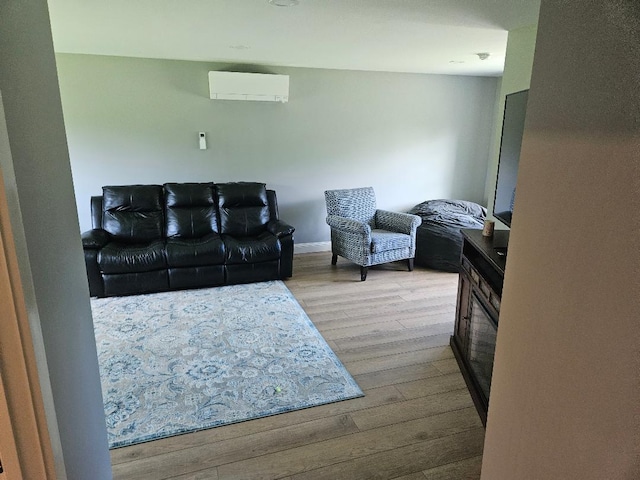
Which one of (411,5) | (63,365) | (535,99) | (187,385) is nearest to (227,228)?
(187,385)

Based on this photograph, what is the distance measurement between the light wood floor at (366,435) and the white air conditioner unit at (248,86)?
295 centimetres

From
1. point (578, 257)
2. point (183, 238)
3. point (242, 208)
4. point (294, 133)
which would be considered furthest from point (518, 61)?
point (183, 238)

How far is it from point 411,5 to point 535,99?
6.01ft

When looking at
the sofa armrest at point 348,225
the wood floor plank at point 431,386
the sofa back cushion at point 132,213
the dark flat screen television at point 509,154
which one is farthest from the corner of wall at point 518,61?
the sofa back cushion at point 132,213

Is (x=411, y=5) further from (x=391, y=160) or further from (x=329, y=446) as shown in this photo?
(x=391, y=160)

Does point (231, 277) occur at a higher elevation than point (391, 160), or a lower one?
lower

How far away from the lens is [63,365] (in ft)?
3.69

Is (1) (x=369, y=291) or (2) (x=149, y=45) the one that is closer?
(2) (x=149, y=45)

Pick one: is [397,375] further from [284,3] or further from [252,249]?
[284,3]

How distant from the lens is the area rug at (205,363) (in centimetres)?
233

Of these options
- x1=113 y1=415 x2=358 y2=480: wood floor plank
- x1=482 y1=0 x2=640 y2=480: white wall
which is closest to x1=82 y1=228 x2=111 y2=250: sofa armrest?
x1=113 y1=415 x2=358 y2=480: wood floor plank

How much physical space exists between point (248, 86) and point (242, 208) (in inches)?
55.7

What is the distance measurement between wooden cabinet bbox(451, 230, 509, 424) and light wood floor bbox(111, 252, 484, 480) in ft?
0.34

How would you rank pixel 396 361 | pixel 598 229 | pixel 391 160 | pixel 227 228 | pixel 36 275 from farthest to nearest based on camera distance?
pixel 391 160 → pixel 227 228 → pixel 396 361 → pixel 36 275 → pixel 598 229
